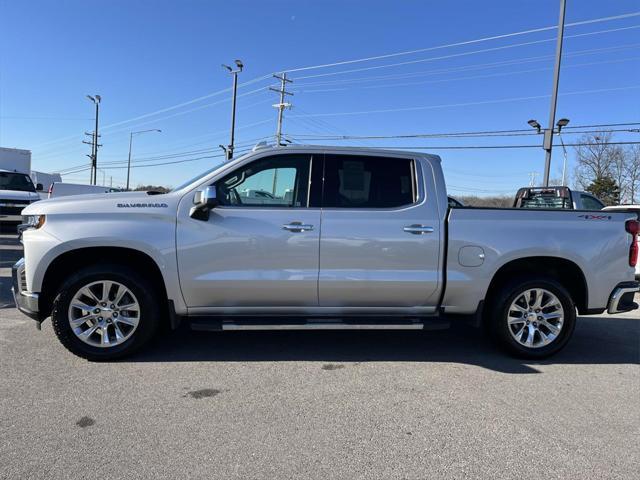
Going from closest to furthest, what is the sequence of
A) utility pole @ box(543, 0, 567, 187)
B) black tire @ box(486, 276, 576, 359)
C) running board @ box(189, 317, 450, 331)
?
running board @ box(189, 317, 450, 331) → black tire @ box(486, 276, 576, 359) → utility pole @ box(543, 0, 567, 187)

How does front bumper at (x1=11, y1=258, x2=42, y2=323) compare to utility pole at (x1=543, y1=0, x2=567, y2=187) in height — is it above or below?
below

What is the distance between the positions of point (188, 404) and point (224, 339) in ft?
5.31

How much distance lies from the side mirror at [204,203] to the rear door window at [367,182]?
1.03m

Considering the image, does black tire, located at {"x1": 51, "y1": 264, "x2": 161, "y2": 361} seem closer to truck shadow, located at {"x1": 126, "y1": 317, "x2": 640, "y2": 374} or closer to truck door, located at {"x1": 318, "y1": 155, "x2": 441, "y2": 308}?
truck shadow, located at {"x1": 126, "y1": 317, "x2": 640, "y2": 374}

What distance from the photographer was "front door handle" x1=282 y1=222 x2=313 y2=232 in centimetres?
450

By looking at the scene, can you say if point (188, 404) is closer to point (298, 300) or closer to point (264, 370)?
point (264, 370)

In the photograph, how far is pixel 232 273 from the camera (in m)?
4.48

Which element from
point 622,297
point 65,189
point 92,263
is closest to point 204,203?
point 92,263

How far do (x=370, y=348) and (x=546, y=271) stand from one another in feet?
A: 6.49

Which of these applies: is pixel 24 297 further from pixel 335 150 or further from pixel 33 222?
pixel 335 150

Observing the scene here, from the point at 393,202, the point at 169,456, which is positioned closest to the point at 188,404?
the point at 169,456

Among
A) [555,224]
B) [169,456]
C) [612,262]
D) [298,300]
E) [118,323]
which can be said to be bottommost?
[169,456]

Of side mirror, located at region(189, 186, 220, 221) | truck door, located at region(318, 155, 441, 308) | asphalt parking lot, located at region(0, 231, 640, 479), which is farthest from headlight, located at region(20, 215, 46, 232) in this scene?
truck door, located at region(318, 155, 441, 308)

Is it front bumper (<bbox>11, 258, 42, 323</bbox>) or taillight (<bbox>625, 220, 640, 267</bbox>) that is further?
taillight (<bbox>625, 220, 640, 267</bbox>)
